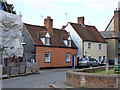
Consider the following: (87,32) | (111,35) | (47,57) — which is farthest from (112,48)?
(47,57)

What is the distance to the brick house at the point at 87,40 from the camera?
1719 inches

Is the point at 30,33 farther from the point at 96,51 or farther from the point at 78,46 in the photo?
the point at 96,51

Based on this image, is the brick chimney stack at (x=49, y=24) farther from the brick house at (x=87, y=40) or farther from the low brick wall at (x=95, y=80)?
the low brick wall at (x=95, y=80)

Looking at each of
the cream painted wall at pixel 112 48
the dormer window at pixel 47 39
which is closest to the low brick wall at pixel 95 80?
the dormer window at pixel 47 39

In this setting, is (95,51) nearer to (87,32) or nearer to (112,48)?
(87,32)

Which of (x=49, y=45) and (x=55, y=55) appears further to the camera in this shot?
(x=55, y=55)

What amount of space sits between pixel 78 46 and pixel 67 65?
5.56 metres

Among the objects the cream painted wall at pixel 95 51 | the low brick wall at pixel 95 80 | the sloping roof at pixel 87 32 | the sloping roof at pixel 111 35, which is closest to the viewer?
the low brick wall at pixel 95 80

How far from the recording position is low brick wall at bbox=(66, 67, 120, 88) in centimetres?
1329

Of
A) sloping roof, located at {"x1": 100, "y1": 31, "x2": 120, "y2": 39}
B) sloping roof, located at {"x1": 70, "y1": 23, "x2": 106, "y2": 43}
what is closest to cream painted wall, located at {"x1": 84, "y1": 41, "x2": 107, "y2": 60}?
sloping roof, located at {"x1": 70, "y1": 23, "x2": 106, "y2": 43}

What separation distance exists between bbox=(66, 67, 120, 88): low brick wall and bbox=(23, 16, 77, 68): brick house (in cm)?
1979

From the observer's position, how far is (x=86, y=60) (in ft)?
125

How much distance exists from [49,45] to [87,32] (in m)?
13.1

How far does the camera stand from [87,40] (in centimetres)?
4416
